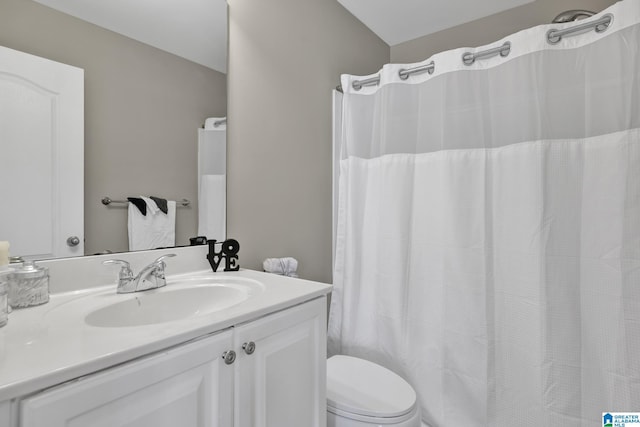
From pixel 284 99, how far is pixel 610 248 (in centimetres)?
155

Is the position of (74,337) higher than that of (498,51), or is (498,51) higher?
(498,51)

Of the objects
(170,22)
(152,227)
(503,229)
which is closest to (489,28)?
(503,229)

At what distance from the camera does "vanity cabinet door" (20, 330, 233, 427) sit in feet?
1.74

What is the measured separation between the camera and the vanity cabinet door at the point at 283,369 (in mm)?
815

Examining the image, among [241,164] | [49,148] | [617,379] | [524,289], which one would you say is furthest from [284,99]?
[617,379]

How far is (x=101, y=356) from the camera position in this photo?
574mm

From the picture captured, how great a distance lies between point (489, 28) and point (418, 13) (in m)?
0.49

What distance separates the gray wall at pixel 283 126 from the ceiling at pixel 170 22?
3.0 inches

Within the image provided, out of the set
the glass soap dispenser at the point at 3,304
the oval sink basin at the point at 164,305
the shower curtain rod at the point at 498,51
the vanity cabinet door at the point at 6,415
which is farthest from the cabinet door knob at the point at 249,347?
the shower curtain rod at the point at 498,51

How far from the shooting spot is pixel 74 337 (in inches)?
25.8

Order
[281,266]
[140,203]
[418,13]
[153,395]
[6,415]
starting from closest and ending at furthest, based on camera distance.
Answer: [6,415]
[153,395]
[140,203]
[281,266]
[418,13]

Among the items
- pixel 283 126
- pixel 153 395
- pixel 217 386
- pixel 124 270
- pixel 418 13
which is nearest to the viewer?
pixel 153 395

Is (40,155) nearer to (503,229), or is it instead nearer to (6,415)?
(6,415)

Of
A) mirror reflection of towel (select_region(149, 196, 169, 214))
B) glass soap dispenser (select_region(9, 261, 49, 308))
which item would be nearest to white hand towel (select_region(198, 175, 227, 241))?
mirror reflection of towel (select_region(149, 196, 169, 214))
